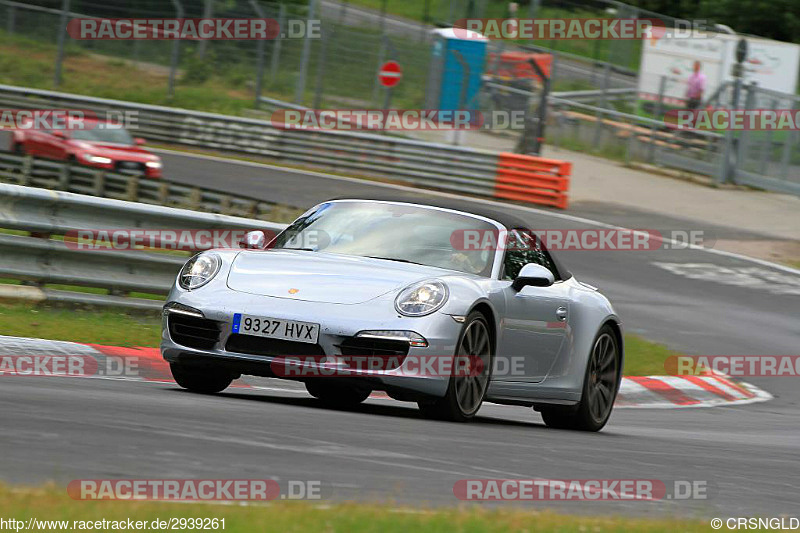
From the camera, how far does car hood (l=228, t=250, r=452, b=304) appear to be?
25.8 feet

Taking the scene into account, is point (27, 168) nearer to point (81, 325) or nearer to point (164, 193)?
point (164, 193)

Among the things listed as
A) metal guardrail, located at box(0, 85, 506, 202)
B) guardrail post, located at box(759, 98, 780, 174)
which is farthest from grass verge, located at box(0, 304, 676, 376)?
guardrail post, located at box(759, 98, 780, 174)

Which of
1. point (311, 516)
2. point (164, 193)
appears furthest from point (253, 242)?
point (164, 193)

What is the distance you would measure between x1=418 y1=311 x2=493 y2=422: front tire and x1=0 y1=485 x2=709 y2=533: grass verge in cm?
290

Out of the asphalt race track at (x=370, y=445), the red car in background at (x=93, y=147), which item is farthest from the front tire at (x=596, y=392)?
the red car in background at (x=93, y=147)

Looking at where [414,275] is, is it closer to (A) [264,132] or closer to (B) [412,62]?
(A) [264,132]

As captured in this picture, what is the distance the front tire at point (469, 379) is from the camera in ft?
25.9

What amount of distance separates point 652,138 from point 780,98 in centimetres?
426

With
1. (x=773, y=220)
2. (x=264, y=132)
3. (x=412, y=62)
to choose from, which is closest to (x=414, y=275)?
(x=773, y=220)

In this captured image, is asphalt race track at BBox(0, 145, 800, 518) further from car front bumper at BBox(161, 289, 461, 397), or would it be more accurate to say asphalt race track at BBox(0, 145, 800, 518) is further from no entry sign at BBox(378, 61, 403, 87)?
no entry sign at BBox(378, 61, 403, 87)

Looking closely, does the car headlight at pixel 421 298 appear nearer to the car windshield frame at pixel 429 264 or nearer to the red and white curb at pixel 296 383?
the car windshield frame at pixel 429 264

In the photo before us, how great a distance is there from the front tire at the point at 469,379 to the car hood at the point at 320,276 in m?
0.38

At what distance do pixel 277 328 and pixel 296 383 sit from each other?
2.95 metres

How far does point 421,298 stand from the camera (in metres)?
7.89
